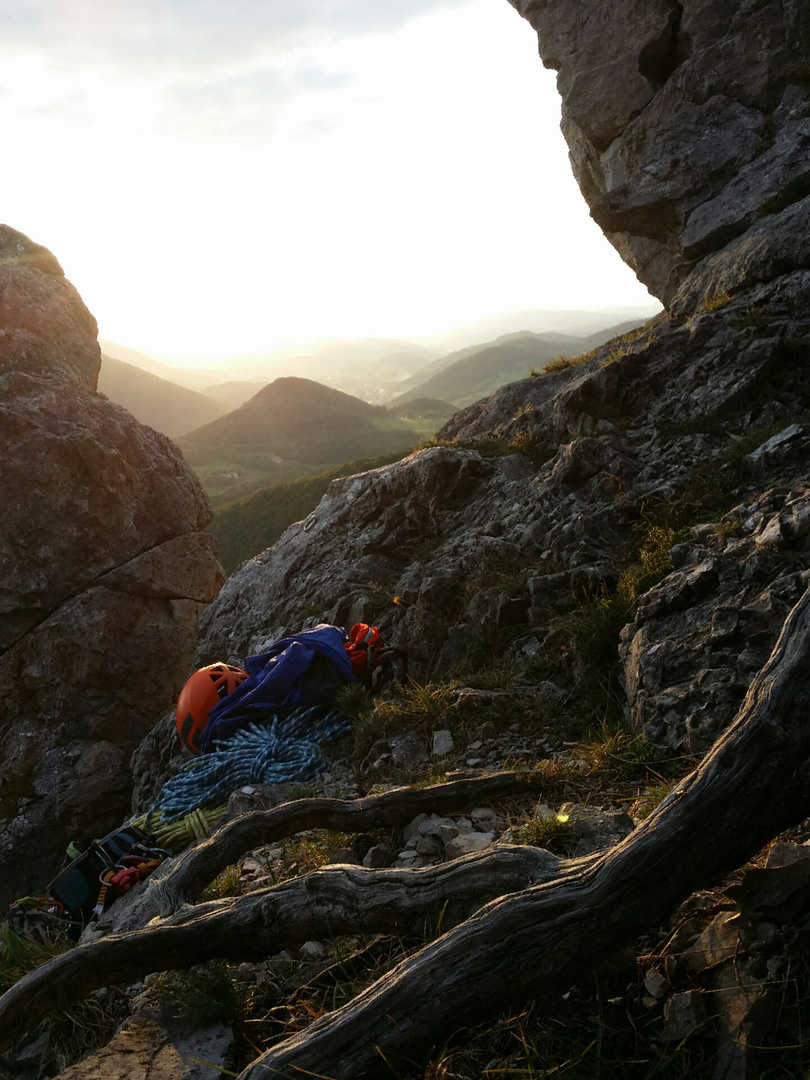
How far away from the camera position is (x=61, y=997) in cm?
368

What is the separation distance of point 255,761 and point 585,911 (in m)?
4.66

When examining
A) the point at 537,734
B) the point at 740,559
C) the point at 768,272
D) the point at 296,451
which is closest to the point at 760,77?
the point at 768,272

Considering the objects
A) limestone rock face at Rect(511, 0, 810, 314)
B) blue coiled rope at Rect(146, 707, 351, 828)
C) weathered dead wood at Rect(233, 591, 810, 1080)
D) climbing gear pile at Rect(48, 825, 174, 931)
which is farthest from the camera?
limestone rock face at Rect(511, 0, 810, 314)

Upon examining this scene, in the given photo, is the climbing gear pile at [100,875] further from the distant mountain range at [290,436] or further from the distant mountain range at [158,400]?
the distant mountain range at [158,400]

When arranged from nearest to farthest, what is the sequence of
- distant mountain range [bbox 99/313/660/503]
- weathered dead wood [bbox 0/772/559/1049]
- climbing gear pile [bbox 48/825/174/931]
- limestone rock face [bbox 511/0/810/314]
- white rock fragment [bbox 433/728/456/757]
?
weathered dead wood [bbox 0/772/559/1049]
white rock fragment [bbox 433/728/456/757]
climbing gear pile [bbox 48/825/174/931]
limestone rock face [bbox 511/0/810/314]
distant mountain range [bbox 99/313/660/503]

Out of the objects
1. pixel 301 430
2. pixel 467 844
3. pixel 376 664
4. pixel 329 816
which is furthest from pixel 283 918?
pixel 301 430

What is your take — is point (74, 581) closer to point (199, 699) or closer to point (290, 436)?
point (199, 699)

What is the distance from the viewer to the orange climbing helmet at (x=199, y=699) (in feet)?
27.0

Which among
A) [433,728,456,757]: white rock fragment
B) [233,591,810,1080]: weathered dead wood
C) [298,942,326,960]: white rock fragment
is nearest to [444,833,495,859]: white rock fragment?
[298,942,326,960]: white rock fragment

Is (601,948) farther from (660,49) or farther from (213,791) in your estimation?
(660,49)

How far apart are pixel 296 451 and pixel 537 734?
103375mm

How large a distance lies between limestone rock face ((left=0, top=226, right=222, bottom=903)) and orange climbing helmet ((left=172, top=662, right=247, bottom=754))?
7.83 meters

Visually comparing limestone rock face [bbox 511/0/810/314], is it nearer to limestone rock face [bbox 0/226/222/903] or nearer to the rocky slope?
the rocky slope

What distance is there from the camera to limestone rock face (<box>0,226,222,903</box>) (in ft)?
50.4
